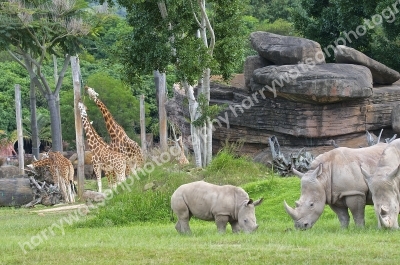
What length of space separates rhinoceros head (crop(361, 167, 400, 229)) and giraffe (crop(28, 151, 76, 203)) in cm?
1329

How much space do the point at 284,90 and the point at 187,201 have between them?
12.2 metres

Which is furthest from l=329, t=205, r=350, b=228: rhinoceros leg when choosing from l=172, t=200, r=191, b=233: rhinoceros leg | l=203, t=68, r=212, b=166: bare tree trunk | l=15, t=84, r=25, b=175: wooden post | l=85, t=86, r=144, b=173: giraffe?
l=15, t=84, r=25, b=175: wooden post

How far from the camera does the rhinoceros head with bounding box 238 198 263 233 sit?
12.6 metres

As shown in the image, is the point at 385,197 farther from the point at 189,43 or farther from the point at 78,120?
the point at 78,120

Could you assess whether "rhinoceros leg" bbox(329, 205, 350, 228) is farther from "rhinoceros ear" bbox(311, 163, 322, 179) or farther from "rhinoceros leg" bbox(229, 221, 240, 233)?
"rhinoceros leg" bbox(229, 221, 240, 233)

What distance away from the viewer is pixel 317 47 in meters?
25.8

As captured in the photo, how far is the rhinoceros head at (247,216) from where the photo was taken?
12.6m

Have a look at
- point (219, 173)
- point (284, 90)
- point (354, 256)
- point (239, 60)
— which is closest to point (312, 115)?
point (284, 90)

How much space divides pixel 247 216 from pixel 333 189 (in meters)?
1.36

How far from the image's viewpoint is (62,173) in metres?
24.4

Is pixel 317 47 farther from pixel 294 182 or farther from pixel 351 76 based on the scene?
pixel 294 182

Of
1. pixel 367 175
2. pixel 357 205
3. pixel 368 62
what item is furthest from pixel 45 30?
pixel 367 175

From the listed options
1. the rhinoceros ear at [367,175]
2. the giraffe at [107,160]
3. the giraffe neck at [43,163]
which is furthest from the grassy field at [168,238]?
the giraffe neck at [43,163]

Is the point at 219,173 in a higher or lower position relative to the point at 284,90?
lower
